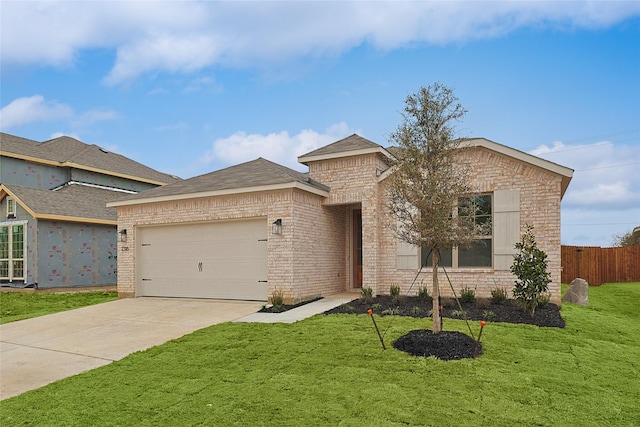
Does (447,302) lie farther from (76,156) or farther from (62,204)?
(76,156)

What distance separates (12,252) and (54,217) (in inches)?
99.5

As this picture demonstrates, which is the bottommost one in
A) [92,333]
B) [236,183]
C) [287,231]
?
[92,333]

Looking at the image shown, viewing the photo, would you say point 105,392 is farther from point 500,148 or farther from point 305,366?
point 500,148

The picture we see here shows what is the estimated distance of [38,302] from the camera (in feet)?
44.1

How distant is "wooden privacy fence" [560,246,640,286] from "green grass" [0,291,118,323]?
1829 cm

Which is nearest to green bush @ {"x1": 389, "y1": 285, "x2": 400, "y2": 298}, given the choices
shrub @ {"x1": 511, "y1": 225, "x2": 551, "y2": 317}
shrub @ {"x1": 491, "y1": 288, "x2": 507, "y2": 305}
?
shrub @ {"x1": 491, "y1": 288, "x2": 507, "y2": 305}

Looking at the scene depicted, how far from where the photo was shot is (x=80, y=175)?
21.7 meters

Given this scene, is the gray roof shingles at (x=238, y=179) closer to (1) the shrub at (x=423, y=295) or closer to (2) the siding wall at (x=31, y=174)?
(1) the shrub at (x=423, y=295)

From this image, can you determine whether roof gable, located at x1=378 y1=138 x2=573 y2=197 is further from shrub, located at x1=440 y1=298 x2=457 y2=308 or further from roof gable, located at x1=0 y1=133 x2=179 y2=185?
roof gable, located at x1=0 y1=133 x2=179 y2=185

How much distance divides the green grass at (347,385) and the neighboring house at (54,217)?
12407 mm

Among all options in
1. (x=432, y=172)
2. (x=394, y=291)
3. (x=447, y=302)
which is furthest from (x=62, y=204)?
(x=432, y=172)

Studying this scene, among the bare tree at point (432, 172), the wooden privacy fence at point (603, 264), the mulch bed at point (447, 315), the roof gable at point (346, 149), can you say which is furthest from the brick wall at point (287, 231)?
the wooden privacy fence at point (603, 264)

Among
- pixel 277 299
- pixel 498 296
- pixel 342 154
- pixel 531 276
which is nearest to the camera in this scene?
pixel 531 276

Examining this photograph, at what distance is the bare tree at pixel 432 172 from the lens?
6.13 m
